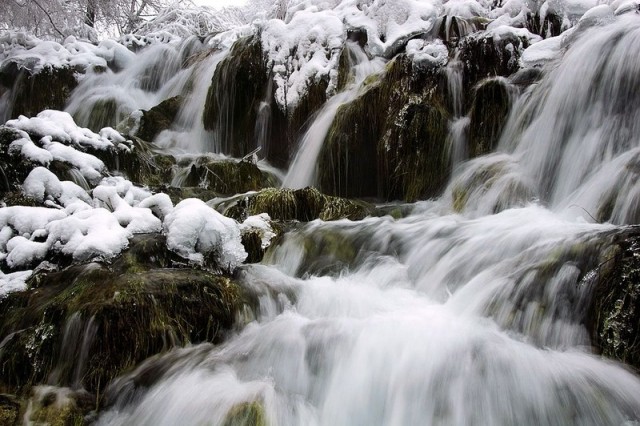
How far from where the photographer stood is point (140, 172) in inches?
272

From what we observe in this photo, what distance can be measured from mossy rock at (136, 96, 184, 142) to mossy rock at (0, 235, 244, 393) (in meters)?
5.88

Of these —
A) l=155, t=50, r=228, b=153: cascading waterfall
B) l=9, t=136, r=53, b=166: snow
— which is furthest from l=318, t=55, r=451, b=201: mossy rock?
l=9, t=136, r=53, b=166: snow

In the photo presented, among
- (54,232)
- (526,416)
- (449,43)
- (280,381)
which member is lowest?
(280,381)

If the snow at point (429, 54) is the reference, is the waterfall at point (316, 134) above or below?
below

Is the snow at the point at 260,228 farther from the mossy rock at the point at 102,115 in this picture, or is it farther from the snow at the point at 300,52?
the mossy rock at the point at 102,115

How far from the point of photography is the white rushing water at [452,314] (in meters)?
2.75

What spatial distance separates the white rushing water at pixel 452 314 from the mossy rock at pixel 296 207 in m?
0.34

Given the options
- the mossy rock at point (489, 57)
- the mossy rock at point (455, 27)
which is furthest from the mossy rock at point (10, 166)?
the mossy rock at point (455, 27)

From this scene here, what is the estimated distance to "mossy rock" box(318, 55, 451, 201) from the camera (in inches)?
258

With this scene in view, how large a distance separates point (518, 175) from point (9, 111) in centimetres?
1021

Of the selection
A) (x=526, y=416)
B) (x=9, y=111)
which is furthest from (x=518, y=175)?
(x=9, y=111)

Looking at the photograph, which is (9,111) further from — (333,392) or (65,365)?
(333,392)

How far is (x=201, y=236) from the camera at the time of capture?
4238 millimetres

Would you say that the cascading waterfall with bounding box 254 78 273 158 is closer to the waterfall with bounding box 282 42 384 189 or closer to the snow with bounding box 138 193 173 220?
the waterfall with bounding box 282 42 384 189
